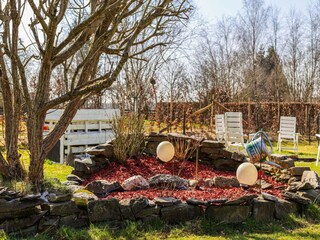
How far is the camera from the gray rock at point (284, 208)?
3518mm

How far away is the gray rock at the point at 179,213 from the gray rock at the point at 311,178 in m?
1.75

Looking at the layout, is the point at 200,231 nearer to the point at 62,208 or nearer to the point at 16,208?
the point at 62,208

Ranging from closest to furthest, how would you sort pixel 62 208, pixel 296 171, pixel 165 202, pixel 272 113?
pixel 62 208 < pixel 165 202 < pixel 296 171 < pixel 272 113

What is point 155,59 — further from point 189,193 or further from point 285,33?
point 189,193

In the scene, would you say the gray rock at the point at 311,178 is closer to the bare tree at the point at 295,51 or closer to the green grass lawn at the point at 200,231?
the green grass lawn at the point at 200,231

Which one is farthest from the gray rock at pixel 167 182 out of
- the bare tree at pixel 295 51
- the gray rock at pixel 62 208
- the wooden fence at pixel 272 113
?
the bare tree at pixel 295 51

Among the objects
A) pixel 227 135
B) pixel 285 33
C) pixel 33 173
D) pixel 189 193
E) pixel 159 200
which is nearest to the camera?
pixel 159 200

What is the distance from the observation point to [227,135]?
291 inches

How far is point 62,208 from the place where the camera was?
300 centimetres

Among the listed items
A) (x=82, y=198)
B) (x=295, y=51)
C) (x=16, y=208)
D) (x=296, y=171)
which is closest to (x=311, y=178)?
(x=296, y=171)

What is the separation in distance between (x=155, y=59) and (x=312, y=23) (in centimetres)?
855

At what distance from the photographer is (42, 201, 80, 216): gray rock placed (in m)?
2.98

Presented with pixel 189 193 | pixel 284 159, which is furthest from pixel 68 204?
pixel 284 159

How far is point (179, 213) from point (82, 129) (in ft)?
14.9
